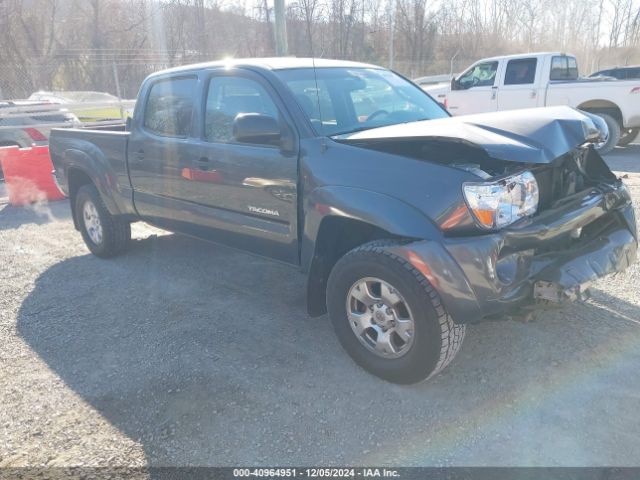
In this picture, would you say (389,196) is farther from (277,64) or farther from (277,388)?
(277,64)

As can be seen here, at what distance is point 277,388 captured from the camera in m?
3.11

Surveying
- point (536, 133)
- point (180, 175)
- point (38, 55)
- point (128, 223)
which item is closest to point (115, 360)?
point (180, 175)

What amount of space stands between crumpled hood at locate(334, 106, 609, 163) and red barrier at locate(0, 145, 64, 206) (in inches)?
277

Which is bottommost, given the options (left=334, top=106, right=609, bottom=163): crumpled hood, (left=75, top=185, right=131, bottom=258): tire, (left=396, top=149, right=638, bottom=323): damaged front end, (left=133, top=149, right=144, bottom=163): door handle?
(left=75, top=185, right=131, bottom=258): tire

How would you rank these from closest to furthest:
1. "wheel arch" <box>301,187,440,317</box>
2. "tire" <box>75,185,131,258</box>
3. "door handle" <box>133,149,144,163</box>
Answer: "wheel arch" <box>301,187,440,317</box> < "door handle" <box>133,149,144,163</box> < "tire" <box>75,185,131,258</box>

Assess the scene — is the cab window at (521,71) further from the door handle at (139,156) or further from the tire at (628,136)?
the door handle at (139,156)

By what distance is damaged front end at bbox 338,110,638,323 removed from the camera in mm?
2648

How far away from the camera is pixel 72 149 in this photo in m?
5.47

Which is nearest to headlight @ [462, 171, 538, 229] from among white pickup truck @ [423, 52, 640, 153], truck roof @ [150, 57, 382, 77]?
truck roof @ [150, 57, 382, 77]

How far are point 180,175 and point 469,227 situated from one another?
2513 mm

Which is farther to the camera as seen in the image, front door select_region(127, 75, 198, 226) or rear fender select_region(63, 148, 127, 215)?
rear fender select_region(63, 148, 127, 215)

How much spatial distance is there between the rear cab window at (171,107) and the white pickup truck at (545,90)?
319 inches

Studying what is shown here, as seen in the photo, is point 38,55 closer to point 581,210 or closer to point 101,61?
point 101,61

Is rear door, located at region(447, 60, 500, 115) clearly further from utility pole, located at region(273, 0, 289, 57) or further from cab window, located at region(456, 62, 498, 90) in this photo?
utility pole, located at region(273, 0, 289, 57)
